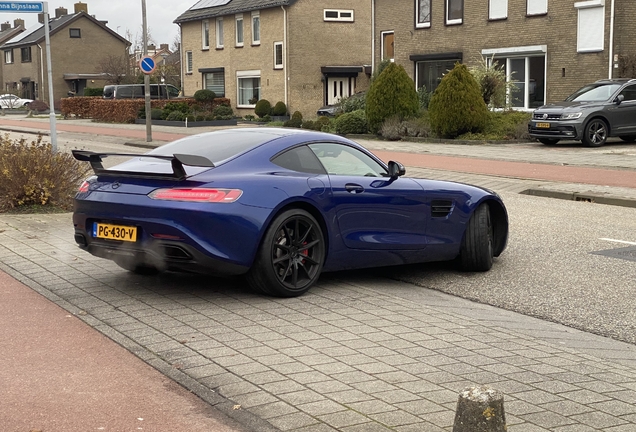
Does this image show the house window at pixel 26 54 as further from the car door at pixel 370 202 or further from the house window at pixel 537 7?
the car door at pixel 370 202

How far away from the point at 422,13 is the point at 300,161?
34.0 meters

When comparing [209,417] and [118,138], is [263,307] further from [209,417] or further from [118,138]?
[118,138]

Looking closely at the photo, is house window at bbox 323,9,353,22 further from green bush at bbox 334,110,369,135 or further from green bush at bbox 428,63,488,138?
green bush at bbox 428,63,488,138

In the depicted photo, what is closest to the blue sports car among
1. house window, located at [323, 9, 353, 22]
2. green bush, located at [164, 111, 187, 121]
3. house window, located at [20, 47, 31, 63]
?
green bush, located at [164, 111, 187, 121]

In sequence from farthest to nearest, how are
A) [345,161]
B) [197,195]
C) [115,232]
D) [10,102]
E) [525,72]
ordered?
[10,102], [525,72], [345,161], [115,232], [197,195]

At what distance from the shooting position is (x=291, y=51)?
48.2 meters

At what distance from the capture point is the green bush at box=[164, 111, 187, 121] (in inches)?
1645

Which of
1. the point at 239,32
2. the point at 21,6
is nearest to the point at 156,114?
the point at 239,32

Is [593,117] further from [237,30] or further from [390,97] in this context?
[237,30]

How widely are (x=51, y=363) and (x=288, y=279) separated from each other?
2.19 meters

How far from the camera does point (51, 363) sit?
211 inches

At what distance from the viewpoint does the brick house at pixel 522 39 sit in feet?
104

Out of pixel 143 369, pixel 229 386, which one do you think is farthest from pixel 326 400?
pixel 143 369

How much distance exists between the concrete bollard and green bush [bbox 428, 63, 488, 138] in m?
24.6
